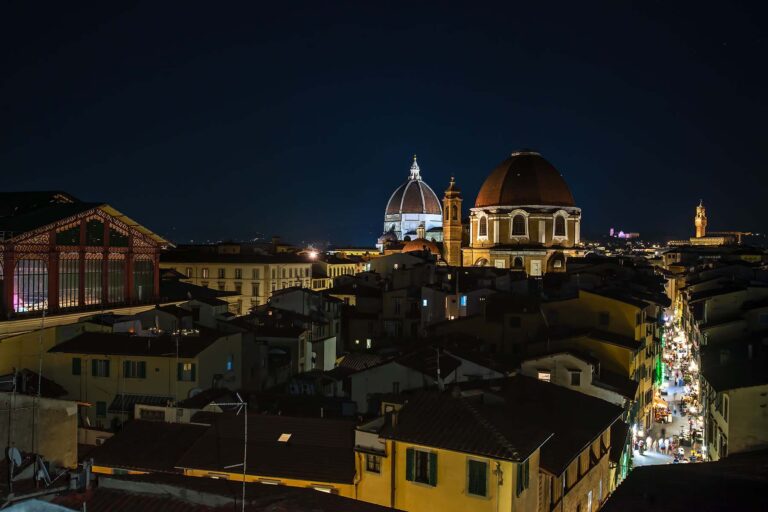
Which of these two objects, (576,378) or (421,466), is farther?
(576,378)

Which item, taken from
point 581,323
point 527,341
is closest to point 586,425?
point 527,341

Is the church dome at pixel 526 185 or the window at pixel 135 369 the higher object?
the church dome at pixel 526 185

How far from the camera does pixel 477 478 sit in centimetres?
1238

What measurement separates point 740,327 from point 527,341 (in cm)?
961

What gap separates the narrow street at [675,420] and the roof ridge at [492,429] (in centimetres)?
1265

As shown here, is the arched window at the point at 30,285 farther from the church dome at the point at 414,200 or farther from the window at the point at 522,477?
the church dome at the point at 414,200

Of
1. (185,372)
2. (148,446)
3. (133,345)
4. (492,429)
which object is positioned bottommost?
(148,446)

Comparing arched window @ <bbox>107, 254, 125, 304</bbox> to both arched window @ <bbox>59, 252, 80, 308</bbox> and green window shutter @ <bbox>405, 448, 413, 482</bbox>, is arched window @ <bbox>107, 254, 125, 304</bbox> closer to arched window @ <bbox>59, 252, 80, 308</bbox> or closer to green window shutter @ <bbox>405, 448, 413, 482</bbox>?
arched window @ <bbox>59, 252, 80, 308</bbox>

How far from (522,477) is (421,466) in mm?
1844

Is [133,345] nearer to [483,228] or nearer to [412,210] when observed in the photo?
[483,228]

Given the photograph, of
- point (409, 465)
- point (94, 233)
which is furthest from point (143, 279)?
point (409, 465)

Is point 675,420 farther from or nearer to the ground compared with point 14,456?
nearer to the ground

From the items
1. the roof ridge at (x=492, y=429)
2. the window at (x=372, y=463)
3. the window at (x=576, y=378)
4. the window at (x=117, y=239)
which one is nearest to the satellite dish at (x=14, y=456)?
the window at (x=372, y=463)

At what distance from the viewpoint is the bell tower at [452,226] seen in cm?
8288
